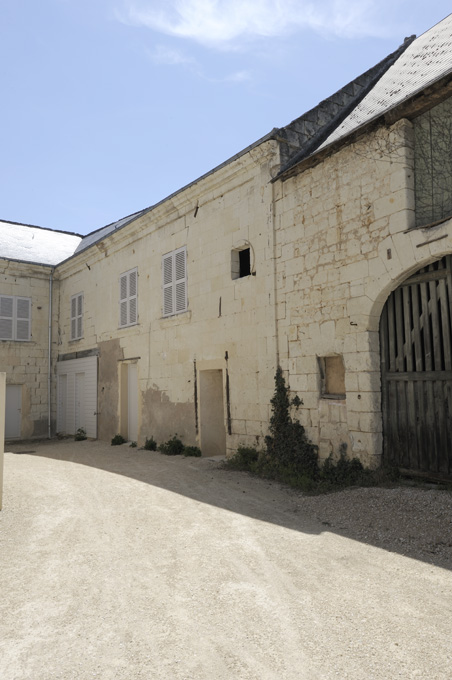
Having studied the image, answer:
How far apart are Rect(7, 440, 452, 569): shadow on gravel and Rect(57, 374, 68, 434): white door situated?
283 inches

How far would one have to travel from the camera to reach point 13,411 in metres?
14.3

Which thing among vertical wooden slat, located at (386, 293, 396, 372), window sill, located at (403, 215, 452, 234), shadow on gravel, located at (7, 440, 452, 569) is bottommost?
shadow on gravel, located at (7, 440, 452, 569)

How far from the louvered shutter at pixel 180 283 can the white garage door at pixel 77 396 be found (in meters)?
4.08

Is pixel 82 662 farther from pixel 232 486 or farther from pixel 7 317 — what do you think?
pixel 7 317

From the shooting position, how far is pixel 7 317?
14.3 metres

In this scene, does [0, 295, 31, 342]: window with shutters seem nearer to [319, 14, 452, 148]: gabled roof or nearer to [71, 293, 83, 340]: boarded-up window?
[71, 293, 83, 340]: boarded-up window

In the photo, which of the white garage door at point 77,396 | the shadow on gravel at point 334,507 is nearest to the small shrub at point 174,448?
the shadow on gravel at point 334,507

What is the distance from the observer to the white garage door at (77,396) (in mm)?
12898

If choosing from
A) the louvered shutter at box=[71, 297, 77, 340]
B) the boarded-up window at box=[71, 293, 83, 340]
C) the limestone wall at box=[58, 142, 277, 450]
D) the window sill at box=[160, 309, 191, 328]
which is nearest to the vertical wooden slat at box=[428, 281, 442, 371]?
the limestone wall at box=[58, 142, 277, 450]

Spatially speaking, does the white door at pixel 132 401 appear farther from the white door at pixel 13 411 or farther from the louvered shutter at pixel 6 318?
the louvered shutter at pixel 6 318

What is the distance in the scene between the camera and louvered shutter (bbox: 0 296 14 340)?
1420cm

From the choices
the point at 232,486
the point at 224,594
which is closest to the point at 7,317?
the point at 232,486

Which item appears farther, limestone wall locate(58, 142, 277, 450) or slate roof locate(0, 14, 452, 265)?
limestone wall locate(58, 142, 277, 450)

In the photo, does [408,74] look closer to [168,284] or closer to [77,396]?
[168,284]
